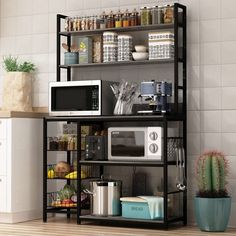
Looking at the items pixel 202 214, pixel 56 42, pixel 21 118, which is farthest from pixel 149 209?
pixel 56 42

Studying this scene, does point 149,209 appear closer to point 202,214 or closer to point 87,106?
point 202,214

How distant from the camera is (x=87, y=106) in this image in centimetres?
692

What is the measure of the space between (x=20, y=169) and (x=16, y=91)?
0.97m

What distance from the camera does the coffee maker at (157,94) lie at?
21.7 ft

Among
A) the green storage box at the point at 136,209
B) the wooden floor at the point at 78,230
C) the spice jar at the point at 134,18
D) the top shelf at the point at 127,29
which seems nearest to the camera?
the wooden floor at the point at 78,230

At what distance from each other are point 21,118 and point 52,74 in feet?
2.65

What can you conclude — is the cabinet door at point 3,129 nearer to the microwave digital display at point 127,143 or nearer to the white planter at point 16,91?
the white planter at point 16,91

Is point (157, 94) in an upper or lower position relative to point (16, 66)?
lower

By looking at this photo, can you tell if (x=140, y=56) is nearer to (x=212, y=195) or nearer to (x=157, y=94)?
(x=157, y=94)

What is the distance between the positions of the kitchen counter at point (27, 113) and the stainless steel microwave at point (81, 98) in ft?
0.62

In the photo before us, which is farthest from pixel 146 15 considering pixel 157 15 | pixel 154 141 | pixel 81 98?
pixel 154 141

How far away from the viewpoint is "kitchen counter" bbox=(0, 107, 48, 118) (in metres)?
6.91

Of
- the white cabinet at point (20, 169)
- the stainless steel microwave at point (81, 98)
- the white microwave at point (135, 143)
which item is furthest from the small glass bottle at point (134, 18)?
the white cabinet at point (20, 169)

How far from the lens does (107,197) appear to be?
6816mm
